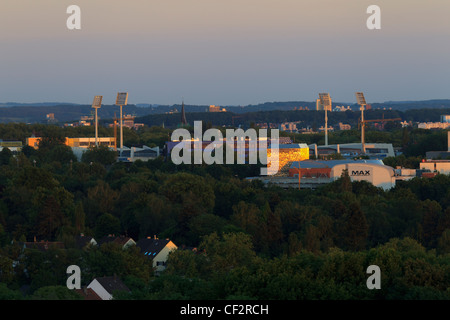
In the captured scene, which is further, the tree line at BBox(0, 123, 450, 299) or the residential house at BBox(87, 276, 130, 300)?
the residential house at BBox(87, 276, 130, 300)

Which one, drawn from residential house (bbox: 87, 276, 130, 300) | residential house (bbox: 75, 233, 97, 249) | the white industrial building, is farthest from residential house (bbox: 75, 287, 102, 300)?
the white industrial building

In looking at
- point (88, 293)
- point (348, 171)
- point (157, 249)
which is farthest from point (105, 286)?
point (348, 171)

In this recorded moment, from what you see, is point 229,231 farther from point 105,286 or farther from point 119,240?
point 105,286

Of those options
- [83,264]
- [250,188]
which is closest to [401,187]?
[250,188]

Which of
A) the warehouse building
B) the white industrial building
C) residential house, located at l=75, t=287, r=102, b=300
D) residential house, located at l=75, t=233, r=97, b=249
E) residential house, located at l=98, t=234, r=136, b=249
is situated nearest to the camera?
residential house, located at l=75, t=287, r=102, b=300

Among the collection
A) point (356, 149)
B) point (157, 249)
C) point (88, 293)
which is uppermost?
point (356, 149)

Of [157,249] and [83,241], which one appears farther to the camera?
[83,241]

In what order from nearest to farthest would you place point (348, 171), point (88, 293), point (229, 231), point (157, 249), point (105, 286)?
1. point (88, 293)
2. point (105, 286)
3. point (157, 249)
4. point (229, 231)
5. point (348, 171)

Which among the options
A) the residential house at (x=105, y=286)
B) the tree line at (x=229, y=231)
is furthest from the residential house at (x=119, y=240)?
the residential house at (x=105, y=286)

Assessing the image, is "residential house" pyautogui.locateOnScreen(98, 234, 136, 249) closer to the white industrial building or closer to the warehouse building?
the warehouse building

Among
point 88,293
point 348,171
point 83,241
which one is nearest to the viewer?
point 88,293

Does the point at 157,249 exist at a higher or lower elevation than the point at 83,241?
lower

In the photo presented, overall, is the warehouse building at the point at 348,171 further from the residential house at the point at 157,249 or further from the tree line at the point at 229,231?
the residential house at the point at 157,249

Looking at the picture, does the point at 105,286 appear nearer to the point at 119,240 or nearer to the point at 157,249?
the point at 157,249
